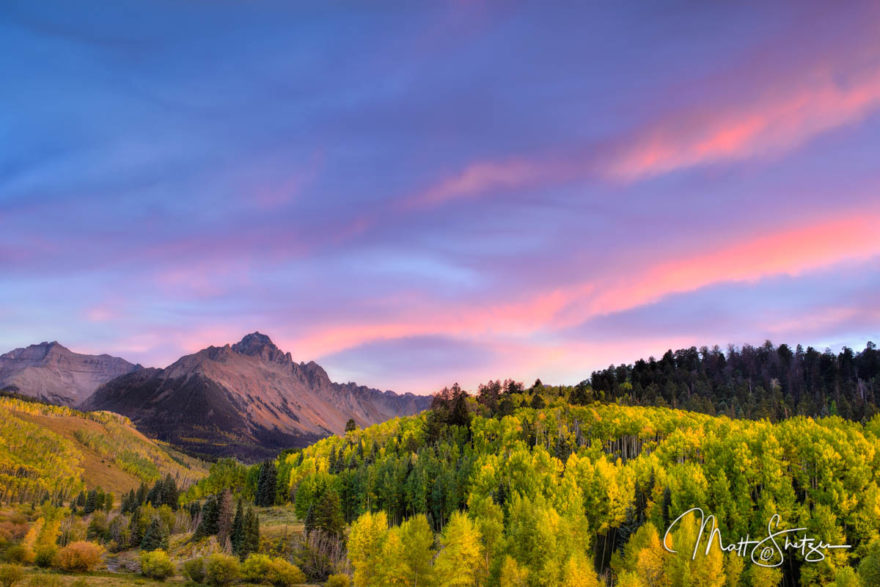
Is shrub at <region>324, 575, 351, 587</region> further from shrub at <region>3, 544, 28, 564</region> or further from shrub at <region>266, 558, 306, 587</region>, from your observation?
shrub at <region>3, 544, 28, 564</region>

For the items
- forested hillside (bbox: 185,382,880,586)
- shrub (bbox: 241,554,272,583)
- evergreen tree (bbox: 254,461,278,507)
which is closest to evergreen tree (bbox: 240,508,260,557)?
forested hillside (bbox: 185,382,880,586)

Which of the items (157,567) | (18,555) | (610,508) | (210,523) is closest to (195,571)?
(157,567)

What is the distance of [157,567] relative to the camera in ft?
329

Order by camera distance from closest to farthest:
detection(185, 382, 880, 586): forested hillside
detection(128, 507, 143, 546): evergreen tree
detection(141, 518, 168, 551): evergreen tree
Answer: detection(185, 382, 880, 586): forested hillside
detection(141, 518, 168, 551): evergreen tree
detection(128, 507, 143, 546): evergreen tree

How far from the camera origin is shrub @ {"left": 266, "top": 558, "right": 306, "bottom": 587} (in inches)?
3684

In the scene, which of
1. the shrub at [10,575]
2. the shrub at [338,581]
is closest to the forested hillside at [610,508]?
the shrub at [338,581]

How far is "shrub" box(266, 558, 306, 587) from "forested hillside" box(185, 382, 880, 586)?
7512 mm

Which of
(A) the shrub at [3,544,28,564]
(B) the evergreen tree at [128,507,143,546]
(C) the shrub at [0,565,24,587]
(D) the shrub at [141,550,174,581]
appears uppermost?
(C) the shrub at [0,565,24,587]

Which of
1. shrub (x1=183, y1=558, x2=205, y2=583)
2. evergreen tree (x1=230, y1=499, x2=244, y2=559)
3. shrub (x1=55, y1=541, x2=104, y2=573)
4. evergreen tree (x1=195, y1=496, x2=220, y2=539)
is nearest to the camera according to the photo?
shrub (x1=183, y1=558, x2=205, y2=583)

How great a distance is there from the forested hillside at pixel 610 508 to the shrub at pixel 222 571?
1277 centimetres

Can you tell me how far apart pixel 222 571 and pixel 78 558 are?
103ft

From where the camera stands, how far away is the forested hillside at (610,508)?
68938mm

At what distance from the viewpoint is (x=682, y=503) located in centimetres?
8594

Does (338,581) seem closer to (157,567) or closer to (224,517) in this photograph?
(157,567)
